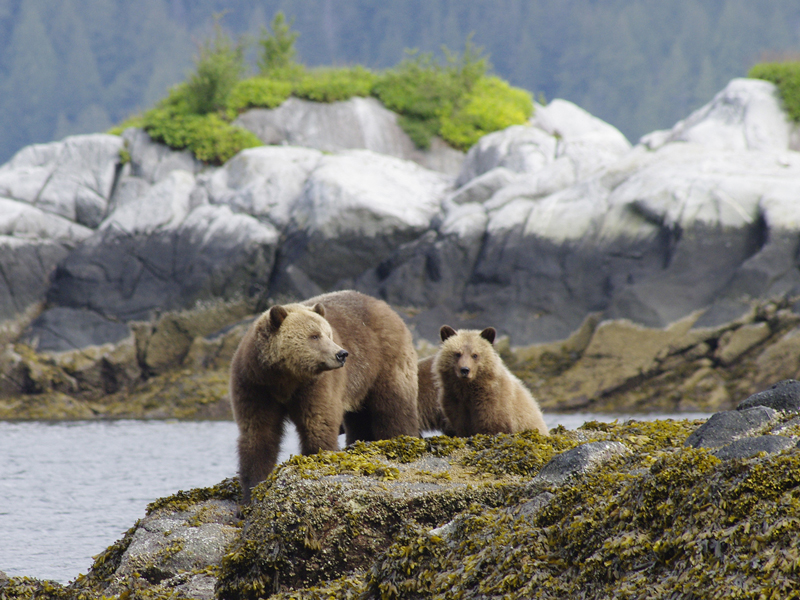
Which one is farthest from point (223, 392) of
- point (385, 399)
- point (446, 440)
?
point (446, 440)

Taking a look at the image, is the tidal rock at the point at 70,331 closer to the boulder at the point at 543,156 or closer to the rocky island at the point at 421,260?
the rocky island at the point at 421,260

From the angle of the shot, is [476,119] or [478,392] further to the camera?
[476,119]

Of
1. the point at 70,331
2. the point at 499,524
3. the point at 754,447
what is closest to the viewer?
the point at 754,447

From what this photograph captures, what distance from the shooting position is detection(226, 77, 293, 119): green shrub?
26.6 metres

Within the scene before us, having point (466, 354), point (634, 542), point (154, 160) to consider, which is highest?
point (154, 160)

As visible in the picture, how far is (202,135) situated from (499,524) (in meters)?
22.2

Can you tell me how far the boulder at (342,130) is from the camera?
86.9 feet

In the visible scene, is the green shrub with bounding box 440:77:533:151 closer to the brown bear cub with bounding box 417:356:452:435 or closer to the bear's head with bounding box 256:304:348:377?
the brown bear cub with bounding box 417:356:452:435

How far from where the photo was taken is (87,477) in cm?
1223

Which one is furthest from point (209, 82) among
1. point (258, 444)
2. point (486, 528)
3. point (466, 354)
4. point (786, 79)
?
point (486, 528)

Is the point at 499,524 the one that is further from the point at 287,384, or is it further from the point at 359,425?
the point at 359,425

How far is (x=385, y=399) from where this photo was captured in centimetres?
729

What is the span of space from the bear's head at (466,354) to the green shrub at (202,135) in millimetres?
18108

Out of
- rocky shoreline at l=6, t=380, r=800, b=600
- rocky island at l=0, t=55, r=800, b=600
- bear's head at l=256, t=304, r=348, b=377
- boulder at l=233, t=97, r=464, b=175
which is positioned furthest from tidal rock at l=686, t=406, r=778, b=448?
boulder at l=233, t=97, r=464, b=175
